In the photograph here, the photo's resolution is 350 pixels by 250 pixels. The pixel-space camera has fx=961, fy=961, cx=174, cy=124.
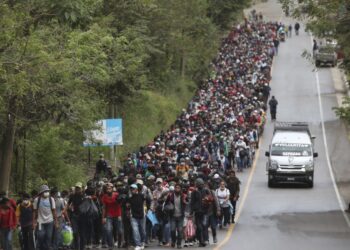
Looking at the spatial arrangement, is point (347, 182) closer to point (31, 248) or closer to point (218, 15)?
point (31, 248)

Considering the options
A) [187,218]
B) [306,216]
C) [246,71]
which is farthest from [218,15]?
[187,218]

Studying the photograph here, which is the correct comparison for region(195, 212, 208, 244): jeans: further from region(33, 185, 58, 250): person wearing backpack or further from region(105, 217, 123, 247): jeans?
region(33, 185, 58, 250): person wearing backpack

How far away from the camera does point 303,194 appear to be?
36.2m

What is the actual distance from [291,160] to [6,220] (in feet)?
64.8

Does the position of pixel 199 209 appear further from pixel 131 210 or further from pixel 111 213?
pixel 111 213

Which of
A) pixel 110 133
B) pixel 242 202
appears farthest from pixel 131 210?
pixel 110 133

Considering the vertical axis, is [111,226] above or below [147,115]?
below

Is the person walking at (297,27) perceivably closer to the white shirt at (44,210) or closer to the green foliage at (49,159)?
the green foliage at (49,159)

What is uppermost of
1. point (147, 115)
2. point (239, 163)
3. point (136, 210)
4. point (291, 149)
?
point (147, 115)

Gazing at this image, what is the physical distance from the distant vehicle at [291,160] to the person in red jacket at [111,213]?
52.7 feet

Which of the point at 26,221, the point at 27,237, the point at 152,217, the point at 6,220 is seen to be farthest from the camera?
the point at 152,217

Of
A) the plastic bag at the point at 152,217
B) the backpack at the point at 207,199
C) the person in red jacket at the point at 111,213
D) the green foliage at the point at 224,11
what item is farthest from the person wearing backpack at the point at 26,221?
the green foliage at the point at 224,11

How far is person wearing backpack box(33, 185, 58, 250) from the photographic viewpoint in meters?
20.8

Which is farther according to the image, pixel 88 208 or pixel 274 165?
pixel 274 165
